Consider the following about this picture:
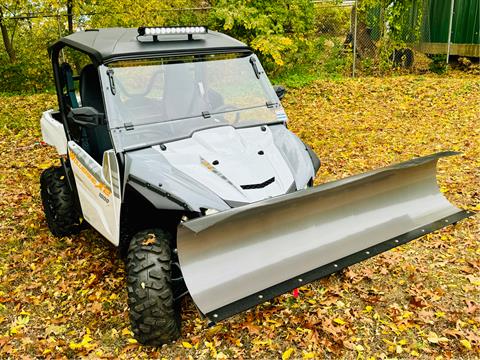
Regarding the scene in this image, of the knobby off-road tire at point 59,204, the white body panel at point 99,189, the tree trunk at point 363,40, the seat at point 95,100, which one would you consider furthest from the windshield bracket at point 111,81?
the tree trunk at point 363,40

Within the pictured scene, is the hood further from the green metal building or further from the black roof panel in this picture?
the green metal building

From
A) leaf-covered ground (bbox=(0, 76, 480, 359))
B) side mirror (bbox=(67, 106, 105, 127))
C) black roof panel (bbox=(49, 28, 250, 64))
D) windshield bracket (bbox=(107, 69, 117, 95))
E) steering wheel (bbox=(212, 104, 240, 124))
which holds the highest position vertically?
black roof panel (bbox=(49, 28, 250, 64))

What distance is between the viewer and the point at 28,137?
8.94 meters

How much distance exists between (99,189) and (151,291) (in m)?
1.15

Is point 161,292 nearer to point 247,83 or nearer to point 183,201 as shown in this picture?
point 183,201

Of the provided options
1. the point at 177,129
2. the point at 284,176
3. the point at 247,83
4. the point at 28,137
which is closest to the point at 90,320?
the point at 177,129

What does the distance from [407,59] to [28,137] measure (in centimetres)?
1015

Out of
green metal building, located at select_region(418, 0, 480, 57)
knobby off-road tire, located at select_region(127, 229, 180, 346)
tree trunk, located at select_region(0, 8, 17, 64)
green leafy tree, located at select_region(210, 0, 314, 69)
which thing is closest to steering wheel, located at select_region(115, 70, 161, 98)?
knobby off-road tire, located at select_region(127, 229, 180, 346)

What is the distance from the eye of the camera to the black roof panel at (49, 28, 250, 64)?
3.96 metres

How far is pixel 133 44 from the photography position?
13.4 ft

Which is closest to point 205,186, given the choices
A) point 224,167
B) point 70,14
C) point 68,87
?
point 224,167

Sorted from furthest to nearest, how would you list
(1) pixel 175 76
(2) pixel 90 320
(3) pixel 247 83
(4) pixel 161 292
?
(3) pixel 247 83
(1) pixel 175 76
(2) pixel 90 320
(4) pixel 161 292

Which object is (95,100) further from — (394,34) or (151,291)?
(394,34)

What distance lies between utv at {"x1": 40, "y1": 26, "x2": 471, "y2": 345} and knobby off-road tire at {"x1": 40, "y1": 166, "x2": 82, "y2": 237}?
17 cm
